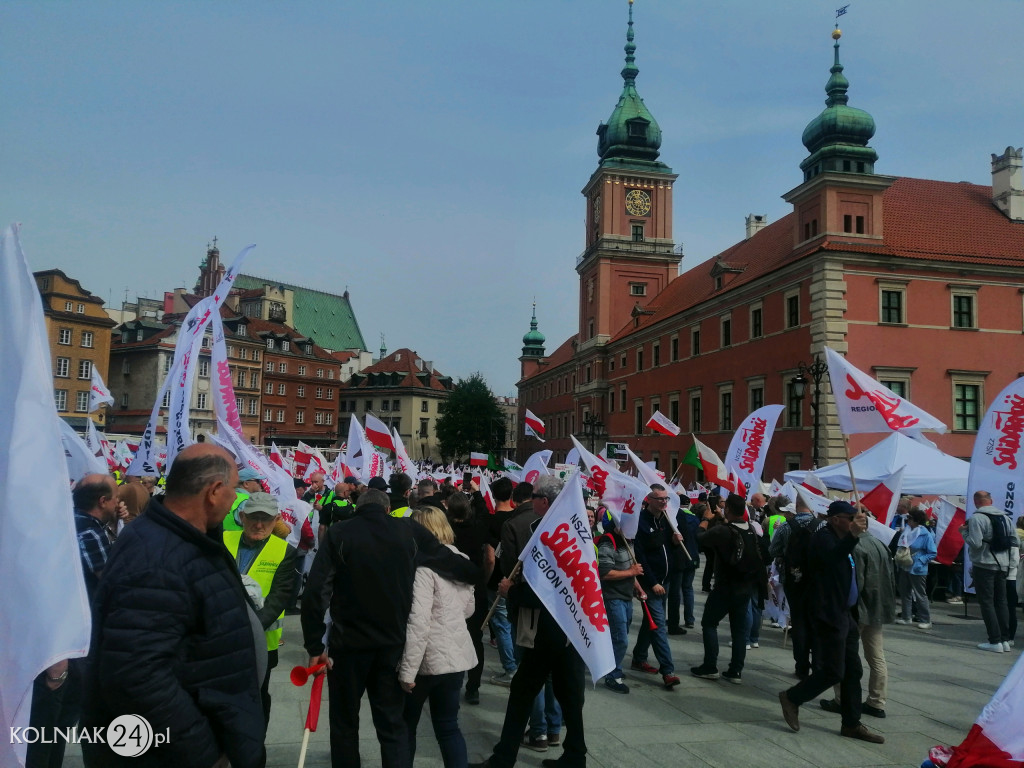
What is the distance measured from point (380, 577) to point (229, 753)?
168cm

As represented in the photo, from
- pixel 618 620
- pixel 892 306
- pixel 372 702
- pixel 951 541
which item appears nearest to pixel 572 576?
pixel 372 702

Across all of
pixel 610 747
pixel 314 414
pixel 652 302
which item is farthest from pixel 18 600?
pixel 314 414

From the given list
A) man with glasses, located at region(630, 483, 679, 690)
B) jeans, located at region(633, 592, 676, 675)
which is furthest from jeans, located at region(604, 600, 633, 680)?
man with glasses, located at region(630, 483, 679, 690)

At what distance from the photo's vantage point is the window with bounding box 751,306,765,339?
132ft

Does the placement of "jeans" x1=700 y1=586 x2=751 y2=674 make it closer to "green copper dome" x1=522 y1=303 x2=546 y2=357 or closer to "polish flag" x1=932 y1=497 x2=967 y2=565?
"polish flag" x1=932 y1=497 x2=967 y2=565

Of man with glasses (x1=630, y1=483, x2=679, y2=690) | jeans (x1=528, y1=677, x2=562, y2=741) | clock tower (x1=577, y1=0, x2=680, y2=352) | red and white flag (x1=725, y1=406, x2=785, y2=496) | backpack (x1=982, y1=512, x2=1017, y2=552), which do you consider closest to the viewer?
jeans (x1=528, y1=677, x2=562, y2=741)

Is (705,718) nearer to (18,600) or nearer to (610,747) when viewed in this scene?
(610,747)

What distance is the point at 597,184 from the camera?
70.1 metres

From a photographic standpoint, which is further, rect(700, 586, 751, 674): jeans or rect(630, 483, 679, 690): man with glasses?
rect(630, 483, 679, 690): man with glasses

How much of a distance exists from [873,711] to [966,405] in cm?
3213

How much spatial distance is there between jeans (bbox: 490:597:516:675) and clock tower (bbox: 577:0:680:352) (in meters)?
59.3

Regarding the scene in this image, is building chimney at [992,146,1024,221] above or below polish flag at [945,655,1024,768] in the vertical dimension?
above

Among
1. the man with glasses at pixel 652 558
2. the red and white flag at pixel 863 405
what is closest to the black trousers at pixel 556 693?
the man with glasses at pixel 652 558

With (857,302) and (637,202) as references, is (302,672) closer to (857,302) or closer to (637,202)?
(857,302)
